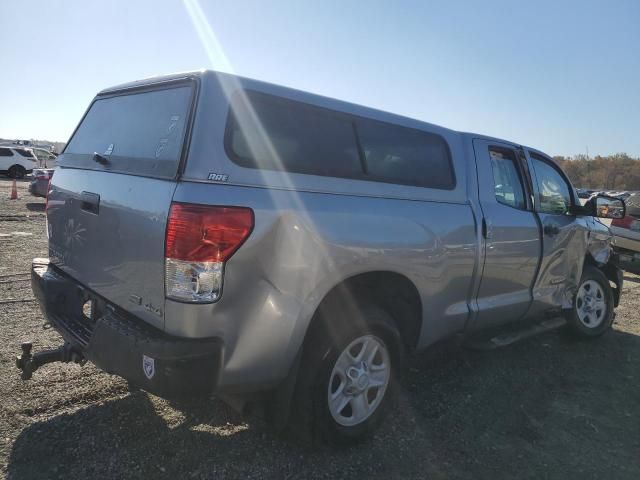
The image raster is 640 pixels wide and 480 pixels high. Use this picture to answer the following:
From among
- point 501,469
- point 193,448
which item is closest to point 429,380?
point 501,469

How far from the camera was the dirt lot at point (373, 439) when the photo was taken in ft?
8.86

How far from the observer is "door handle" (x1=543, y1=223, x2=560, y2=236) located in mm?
4359

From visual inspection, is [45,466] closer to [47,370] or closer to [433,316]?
[47,370]

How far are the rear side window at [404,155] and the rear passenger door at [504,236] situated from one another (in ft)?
1.42

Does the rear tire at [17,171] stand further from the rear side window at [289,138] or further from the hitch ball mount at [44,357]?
the rear side window at [289,138]

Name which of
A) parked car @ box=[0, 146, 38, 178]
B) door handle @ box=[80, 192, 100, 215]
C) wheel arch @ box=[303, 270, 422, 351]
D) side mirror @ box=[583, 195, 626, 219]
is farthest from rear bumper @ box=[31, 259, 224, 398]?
parked car @ box=[0, 146, 38, 178]

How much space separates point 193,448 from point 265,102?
6.51 feet

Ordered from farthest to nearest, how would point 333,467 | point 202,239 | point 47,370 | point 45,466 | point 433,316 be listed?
1. point 47,370
2. point 433,316
3. point 333,467
4. point 45,466
5. point 202,239

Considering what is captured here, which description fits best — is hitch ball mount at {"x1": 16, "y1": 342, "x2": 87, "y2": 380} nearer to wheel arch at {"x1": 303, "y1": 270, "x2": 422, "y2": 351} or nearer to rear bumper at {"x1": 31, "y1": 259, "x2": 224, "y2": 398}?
rear bumper at {"x1": 31, "y1": 259, "x2": 224, "y2": 398}

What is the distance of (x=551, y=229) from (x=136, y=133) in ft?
11.6

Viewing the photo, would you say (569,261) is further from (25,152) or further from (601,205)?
(25,152)

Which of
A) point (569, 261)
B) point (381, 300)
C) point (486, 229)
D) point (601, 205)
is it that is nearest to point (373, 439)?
point (381, 300)

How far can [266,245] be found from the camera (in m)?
2.33

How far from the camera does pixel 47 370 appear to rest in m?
3.63
